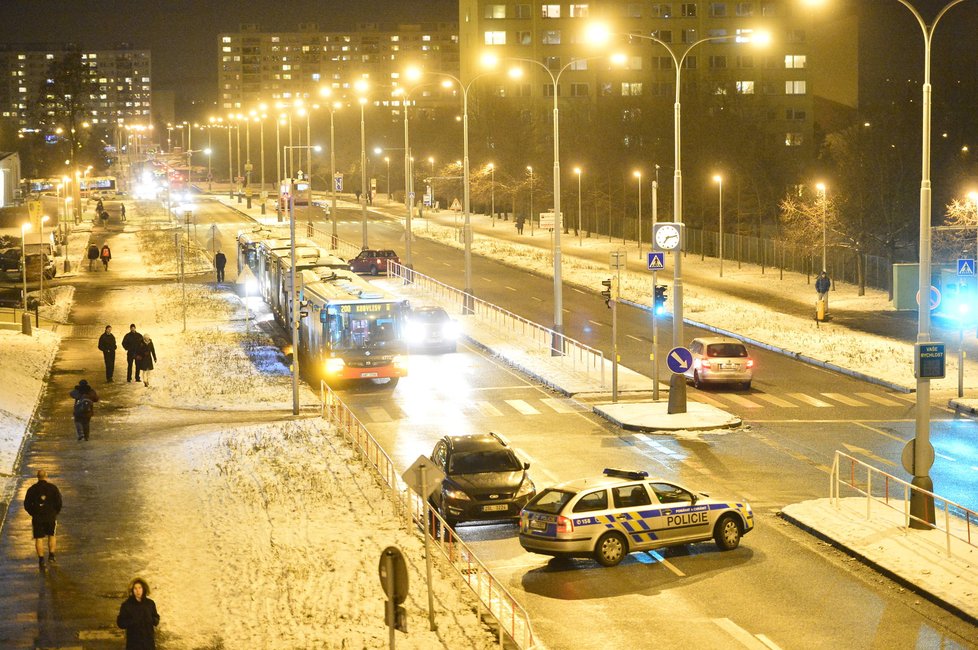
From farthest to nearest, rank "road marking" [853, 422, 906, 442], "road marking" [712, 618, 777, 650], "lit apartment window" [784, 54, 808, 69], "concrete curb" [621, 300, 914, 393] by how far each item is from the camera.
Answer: "lit apartment window" [784, 54, 808, 69] → "concrete curb" [621, 300, 914, 393] → "road marking" [853, 422, 906, 442] → "road marking" [712, 618, 777, 650]

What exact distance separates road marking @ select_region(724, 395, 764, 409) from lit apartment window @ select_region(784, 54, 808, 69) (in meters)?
124

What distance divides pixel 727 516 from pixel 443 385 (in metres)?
18.6

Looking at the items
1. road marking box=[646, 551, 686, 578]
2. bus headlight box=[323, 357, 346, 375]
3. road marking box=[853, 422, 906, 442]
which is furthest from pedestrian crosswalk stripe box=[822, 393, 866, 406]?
road marking box=[646, 551, 686, 578]

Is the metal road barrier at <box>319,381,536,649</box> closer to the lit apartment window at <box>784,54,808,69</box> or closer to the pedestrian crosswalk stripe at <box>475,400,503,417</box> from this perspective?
the pedestrian crosswalk stripe at <box>475,400,503,417</box>

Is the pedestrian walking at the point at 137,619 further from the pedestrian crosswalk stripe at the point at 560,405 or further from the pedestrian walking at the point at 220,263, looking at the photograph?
the pedestrian walking at the point at 220,263

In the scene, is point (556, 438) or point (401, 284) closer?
point (556, 438)

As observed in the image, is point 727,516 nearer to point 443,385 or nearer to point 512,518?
point 512,518

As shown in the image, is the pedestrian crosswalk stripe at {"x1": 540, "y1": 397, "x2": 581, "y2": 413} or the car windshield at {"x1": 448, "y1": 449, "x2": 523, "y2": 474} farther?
the pedestrian crosswalk stripe at {"x1": 540, "y1": 397, "x2": 581, "y2": 413}

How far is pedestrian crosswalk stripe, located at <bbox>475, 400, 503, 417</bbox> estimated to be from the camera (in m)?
33.2

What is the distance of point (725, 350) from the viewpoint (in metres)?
38.6

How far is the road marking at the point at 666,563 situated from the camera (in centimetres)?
1902

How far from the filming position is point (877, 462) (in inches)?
1062

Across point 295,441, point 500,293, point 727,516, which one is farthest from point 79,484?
point 500,293

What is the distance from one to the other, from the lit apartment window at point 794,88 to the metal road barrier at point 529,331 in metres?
96.2
